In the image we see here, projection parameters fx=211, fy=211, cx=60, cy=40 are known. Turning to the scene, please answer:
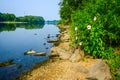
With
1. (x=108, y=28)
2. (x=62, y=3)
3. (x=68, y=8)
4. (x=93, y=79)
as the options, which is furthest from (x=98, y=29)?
(x=62, y=3)

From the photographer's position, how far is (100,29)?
14023 millimetres

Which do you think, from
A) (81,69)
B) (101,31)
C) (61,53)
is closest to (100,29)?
(101,31)

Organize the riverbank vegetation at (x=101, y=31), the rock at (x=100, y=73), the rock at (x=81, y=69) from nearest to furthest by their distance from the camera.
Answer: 1. the rock at (x=100, y=73)
2. the rock at (x=81, y=69)
3. the riverbank vegetation at (x=101, y=31)

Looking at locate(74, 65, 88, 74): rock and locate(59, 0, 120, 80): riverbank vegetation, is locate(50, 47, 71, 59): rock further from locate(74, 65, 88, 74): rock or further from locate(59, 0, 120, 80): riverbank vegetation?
locate(74, 65, 88, 74): rock

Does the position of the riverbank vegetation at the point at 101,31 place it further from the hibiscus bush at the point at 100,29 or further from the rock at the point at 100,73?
the rock at the point at 100,73

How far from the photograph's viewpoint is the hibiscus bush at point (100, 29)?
14.0 meters

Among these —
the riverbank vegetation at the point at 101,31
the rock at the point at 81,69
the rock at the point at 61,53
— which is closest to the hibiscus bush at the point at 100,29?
the riverbank vegetation at the point at 101,31

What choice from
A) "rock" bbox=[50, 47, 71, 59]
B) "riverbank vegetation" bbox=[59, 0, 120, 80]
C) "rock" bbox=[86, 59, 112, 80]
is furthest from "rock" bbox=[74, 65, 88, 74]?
"rock" bbox=[50, 47, 71, 59]

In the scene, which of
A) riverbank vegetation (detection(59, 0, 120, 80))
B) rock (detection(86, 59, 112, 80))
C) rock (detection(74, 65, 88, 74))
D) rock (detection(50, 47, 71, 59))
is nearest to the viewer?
rock (detection(86, 59, 112, 80))

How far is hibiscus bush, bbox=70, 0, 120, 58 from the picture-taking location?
14.0 meters

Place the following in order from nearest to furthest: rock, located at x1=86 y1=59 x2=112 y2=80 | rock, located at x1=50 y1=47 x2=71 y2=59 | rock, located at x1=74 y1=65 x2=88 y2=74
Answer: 1. rock, located at x1=86 y1=59 x2=112 y2=80
2. rock, located at x1=74 y1=65 x2=88 y2=74
3. rock, located at x1=50 y1=47 x2=71 y2=59

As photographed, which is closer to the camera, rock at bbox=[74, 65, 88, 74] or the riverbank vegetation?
rock at bbox=[74, 65, 88, 74]

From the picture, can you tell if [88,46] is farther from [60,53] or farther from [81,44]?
[60,53]

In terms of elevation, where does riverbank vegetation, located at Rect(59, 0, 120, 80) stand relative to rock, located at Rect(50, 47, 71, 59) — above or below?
above
